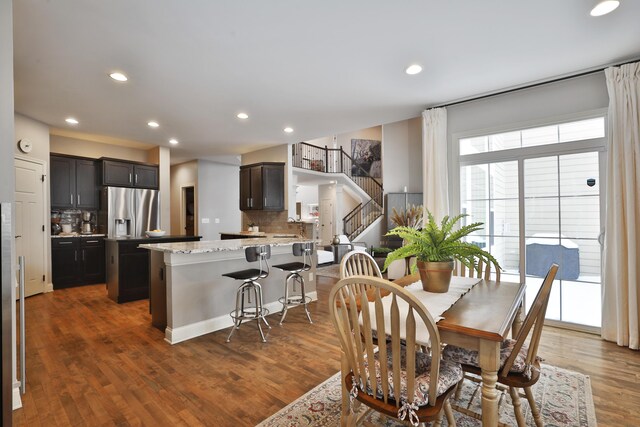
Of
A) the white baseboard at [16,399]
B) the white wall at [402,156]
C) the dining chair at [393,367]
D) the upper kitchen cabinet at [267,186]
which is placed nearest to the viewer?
the dining chair at [393,367]

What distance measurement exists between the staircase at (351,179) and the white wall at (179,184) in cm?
328

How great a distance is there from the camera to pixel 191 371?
2537 mm

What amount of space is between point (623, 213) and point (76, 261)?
7936 millimetres

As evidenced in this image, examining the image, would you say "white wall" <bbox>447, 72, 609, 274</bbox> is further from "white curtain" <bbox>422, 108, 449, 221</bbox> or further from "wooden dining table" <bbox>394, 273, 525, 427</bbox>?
"wooden dining table" <bbox>394, 273, 525, 427</bbox>

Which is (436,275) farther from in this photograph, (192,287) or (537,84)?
(537,84)

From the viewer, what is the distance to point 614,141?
3020mm

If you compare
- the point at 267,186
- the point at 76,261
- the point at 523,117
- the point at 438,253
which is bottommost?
the point at 76,261

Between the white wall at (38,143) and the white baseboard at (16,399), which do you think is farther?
the white wall at (38,143)

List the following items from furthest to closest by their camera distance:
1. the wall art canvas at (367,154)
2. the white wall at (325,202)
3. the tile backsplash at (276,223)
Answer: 1. the wall art canvas at (367,154)
2. the white wall at (325,202)
3. the tile backsplash at (276,223)

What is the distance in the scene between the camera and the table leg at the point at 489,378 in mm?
1346

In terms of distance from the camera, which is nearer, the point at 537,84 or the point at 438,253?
the point at 438,253

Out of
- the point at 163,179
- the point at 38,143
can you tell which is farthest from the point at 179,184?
the point at 38,143

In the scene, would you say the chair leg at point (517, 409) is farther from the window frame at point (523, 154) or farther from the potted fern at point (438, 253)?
the window frame at point (523, 154)

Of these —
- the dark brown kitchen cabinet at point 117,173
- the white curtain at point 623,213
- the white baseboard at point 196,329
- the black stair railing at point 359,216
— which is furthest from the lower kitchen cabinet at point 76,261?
the white curtain at point 623,213
